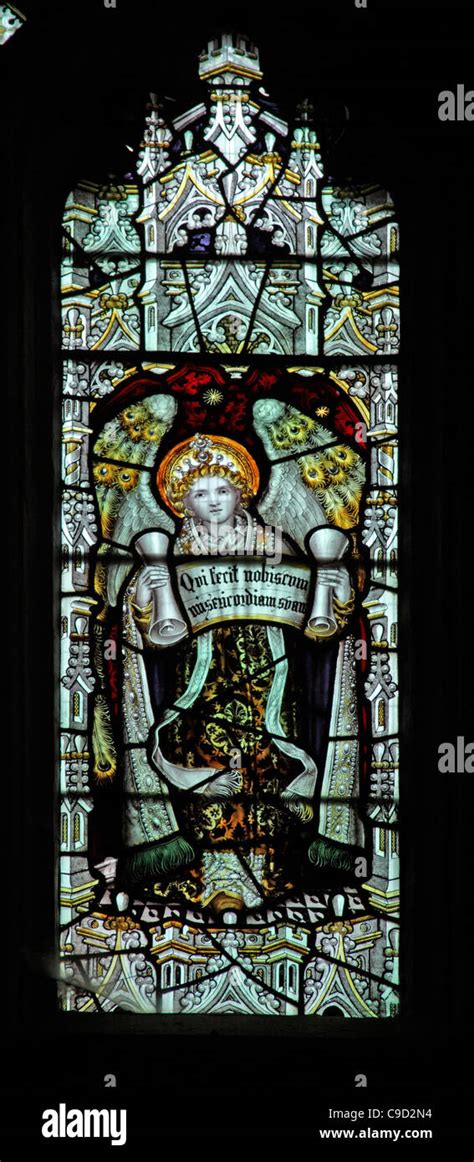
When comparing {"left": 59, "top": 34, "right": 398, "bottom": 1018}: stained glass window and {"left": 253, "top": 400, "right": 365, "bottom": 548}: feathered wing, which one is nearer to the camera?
{"left": 59, "top": 34, "right": 398, "bottom": 1018}: stained glass window

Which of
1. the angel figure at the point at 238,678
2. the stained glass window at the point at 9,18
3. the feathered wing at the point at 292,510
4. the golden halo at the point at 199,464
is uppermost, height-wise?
the stained glass window at the point at 9,18

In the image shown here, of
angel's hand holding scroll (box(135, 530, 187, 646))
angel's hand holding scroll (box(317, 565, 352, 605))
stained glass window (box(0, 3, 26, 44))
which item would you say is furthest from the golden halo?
stained glass window (box(0, 3, 26, 44))

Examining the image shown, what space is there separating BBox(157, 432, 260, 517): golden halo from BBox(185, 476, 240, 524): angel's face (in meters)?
0.02

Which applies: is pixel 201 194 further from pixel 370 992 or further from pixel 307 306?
pixel 370 992

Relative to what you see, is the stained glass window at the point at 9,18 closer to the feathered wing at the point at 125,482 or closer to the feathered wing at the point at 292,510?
the feathered wing at the point at 125,482

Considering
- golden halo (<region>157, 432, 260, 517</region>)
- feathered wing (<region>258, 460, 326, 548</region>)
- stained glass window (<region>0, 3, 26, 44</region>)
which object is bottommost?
feathered wing (<region>258, 460, 326, 548</region>)

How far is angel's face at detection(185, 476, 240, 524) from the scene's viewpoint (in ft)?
13.8

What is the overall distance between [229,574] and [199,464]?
30cm

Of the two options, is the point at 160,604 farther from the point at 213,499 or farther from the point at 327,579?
the point at 327,579

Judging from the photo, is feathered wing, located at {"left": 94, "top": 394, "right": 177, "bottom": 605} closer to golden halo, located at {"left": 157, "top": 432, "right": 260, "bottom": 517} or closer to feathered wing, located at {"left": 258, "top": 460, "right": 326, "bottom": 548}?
golden halo, located at {"left": 157, "top": 432, "right": 260, "bottom": 517}

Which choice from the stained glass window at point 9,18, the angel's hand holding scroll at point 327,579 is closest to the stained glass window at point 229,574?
the angel's hand holding scroll at point 327,579

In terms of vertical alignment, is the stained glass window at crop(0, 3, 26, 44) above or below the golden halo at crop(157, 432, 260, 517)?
above

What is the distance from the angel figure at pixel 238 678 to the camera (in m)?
Result: 4.12

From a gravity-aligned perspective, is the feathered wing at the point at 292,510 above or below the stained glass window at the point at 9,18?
below
